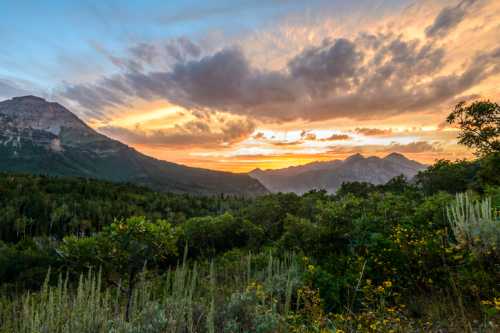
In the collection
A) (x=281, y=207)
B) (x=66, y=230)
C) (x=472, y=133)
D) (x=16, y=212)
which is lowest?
(x=66, y=230)

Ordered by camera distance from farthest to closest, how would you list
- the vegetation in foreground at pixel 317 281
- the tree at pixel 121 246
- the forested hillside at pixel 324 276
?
the tree at pixel 121 246 < the forested hillside at pixel 324 276 < the vegetation in foreground at pixel 317 281

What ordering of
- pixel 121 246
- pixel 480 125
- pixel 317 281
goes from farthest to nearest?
1. pixel 480 125
2. pixel 121 246
3. pixel 317 281

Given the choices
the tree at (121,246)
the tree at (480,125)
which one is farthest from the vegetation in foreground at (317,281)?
the tree at (480,125)

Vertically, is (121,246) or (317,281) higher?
(121,246)

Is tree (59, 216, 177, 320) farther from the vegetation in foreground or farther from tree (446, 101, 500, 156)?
tree (446, 101, 500, 156)

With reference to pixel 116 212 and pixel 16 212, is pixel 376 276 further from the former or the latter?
pixel 16 212

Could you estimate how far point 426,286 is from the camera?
5.90 metres

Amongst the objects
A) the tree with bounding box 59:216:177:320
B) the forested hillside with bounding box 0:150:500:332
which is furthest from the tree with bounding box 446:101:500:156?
the tree with bounding box 59:216:177:320

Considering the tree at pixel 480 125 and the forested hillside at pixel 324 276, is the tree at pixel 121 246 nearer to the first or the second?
the forested hillside at pixel 324 276

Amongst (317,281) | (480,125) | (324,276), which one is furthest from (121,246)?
(480,125)

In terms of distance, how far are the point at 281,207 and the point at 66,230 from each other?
56659mm

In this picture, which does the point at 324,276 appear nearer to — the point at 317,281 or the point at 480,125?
the point at 317,281

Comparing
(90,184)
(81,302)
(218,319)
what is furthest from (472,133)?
(90,184)

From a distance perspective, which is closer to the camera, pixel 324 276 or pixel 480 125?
pixel 324 276
